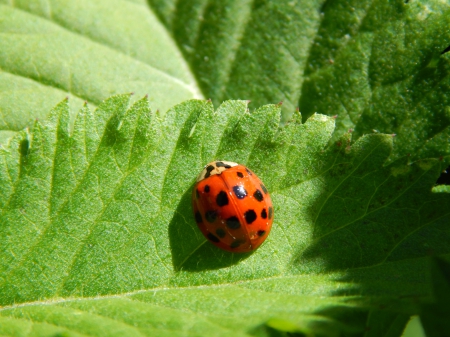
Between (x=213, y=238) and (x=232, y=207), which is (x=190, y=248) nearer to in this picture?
(x=213, y=238)

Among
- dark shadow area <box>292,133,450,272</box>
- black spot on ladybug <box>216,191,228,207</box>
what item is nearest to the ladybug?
black spot on ladybug <box>216,191,228,207</box>

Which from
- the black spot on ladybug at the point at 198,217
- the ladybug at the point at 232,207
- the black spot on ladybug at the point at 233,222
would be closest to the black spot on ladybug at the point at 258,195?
the ladybug at the point at 232,207

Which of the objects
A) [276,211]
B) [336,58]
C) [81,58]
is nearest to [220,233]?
[276,211]

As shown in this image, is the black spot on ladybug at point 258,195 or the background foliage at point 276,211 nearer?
the background foliage at point 276,211

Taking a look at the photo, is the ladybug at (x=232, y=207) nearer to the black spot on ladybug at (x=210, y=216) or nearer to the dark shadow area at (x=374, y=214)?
the black spot on ladybug at (x=210, y=216)

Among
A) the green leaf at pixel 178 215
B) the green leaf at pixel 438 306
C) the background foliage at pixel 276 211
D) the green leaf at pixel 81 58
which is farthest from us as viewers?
the green leaf at pixel 81 58

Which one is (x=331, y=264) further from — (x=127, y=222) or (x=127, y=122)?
(x=127, y=122)

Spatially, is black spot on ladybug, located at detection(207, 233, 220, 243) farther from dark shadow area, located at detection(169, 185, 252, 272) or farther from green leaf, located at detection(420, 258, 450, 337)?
green leaf, located at detection(420, 258, 450, 337)
